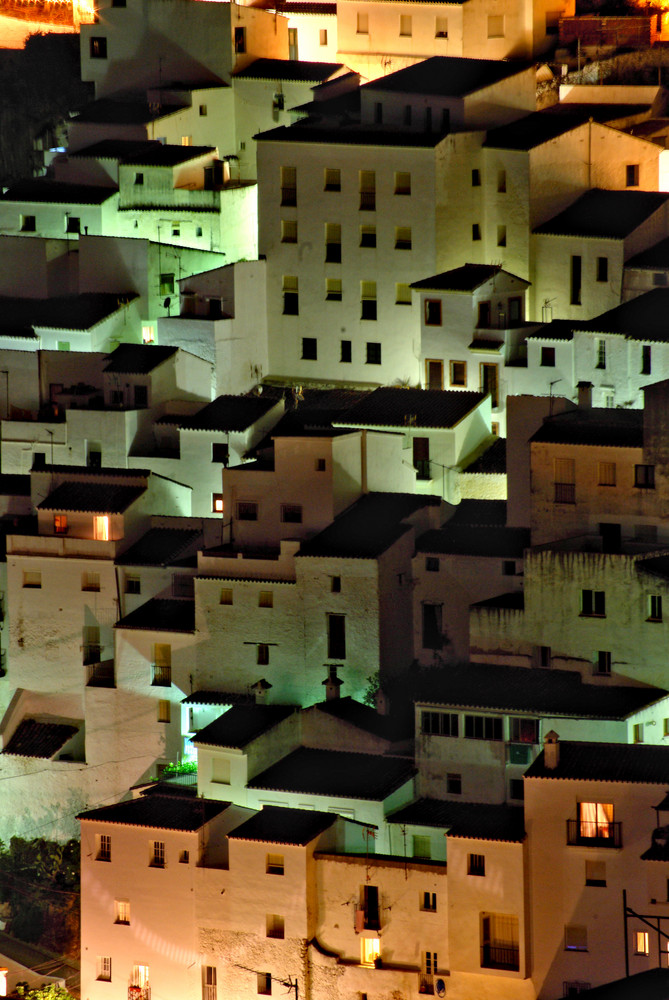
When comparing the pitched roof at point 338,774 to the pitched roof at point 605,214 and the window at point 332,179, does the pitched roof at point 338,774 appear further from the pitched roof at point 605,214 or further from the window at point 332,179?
the window at point 332,179

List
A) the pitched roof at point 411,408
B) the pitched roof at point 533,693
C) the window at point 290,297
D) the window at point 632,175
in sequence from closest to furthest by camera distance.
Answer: the pitched roof at point 533,693 < the pitched roof at point 411,408 < the window at point 632,175 < the window at point 290,297

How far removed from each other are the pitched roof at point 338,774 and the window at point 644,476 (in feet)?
22.8

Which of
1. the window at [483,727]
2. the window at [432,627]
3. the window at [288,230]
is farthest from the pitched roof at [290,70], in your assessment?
the window at [483,727]

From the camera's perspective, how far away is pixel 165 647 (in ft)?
152

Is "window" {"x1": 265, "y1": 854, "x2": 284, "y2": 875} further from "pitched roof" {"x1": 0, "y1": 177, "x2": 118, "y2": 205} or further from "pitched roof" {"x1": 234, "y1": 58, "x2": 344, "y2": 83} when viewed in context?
"pitched roof" {"x1": 234, "y1": 58, "x2": 344, "y2": 83}

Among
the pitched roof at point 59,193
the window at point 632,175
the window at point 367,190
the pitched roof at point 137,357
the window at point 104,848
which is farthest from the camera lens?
the pitched roof at point 59,193

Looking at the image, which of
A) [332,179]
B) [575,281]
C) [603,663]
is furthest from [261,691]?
[332,179]

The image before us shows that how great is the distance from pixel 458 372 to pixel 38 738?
12619 mm

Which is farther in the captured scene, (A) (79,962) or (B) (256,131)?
(B) (256,131)

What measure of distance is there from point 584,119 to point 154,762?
1853 centimetres

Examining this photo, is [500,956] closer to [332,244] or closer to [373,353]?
[373,353]

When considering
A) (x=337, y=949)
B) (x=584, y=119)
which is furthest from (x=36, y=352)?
(x=337, y=949)

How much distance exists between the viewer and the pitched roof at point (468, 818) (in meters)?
39.5

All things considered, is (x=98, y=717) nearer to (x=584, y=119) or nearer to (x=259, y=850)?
(x=259, y=850)
